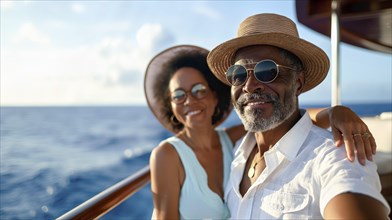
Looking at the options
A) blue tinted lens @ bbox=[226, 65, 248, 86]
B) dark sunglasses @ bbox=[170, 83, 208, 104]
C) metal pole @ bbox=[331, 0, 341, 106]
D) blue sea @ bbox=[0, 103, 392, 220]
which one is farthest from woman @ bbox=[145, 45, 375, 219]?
metal pole @ bbox=[331, 0, 341, 106]

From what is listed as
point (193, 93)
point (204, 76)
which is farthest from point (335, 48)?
point (193, 93)

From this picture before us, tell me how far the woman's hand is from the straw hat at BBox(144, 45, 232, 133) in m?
0.94

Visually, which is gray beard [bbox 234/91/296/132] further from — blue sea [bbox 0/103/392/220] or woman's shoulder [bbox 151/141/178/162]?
blue sea [bbox 0/103/392/220]

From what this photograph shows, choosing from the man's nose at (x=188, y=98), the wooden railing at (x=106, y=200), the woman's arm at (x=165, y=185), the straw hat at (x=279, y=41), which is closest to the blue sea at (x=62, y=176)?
the wooden railing at (x=106, y=200)

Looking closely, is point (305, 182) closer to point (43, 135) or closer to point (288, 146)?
point (288, 146)

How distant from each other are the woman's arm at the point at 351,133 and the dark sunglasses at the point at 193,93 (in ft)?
2.45

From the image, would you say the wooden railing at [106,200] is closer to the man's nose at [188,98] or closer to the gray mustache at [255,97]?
the man's nose at [188,98]

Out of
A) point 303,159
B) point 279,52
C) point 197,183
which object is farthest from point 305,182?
point 197,183

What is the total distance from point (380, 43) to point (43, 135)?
3060cm

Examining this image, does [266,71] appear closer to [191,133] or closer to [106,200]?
[191,133]

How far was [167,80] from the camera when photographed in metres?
2.31

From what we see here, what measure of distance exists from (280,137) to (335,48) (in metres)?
2.80

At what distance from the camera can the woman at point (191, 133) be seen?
71.7 inches

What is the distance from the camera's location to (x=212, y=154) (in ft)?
7.00
